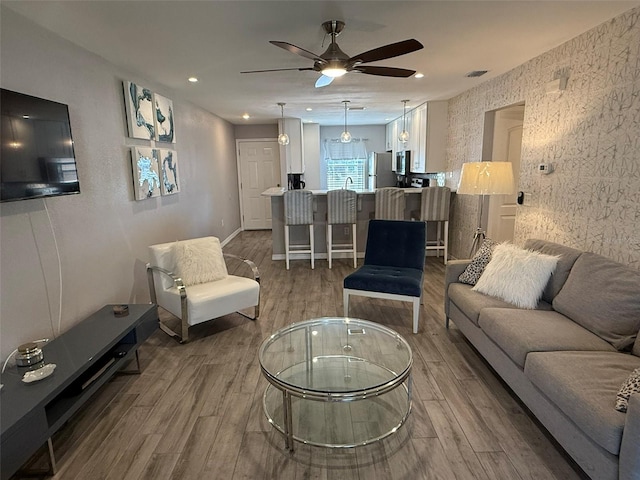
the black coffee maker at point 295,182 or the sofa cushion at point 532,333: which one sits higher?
the black coffee maker at point 295,182

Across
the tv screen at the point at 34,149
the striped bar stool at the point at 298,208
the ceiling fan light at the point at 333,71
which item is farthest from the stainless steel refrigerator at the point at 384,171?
the tv screen at the point at 34,149

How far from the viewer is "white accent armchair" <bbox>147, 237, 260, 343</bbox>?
3.11 metres

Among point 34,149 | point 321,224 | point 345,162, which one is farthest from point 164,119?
point 345,162

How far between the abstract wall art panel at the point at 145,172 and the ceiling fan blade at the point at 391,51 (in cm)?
232

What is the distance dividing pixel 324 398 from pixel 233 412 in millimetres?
790

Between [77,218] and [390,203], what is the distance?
379 cm

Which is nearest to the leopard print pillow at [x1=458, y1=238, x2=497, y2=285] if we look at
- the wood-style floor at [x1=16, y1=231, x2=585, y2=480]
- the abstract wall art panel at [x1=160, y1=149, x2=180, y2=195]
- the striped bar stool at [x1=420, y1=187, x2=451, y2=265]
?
the wood-style floor at [x1=16, y1=231, x2=585, y2=480]

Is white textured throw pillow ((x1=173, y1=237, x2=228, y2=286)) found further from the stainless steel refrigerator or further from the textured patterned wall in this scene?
the stainless steel refrigerator

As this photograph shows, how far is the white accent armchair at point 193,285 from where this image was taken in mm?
3109

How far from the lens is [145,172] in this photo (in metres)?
3.72

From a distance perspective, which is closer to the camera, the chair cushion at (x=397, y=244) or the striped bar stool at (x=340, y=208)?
the chair cushion at (x=397, y=244)

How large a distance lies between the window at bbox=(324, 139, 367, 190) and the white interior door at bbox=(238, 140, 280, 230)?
5.62ft

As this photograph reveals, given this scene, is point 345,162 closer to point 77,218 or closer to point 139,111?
point 139,111

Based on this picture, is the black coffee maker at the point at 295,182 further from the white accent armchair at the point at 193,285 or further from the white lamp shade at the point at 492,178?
the white lamp shade at the point at 492,178
